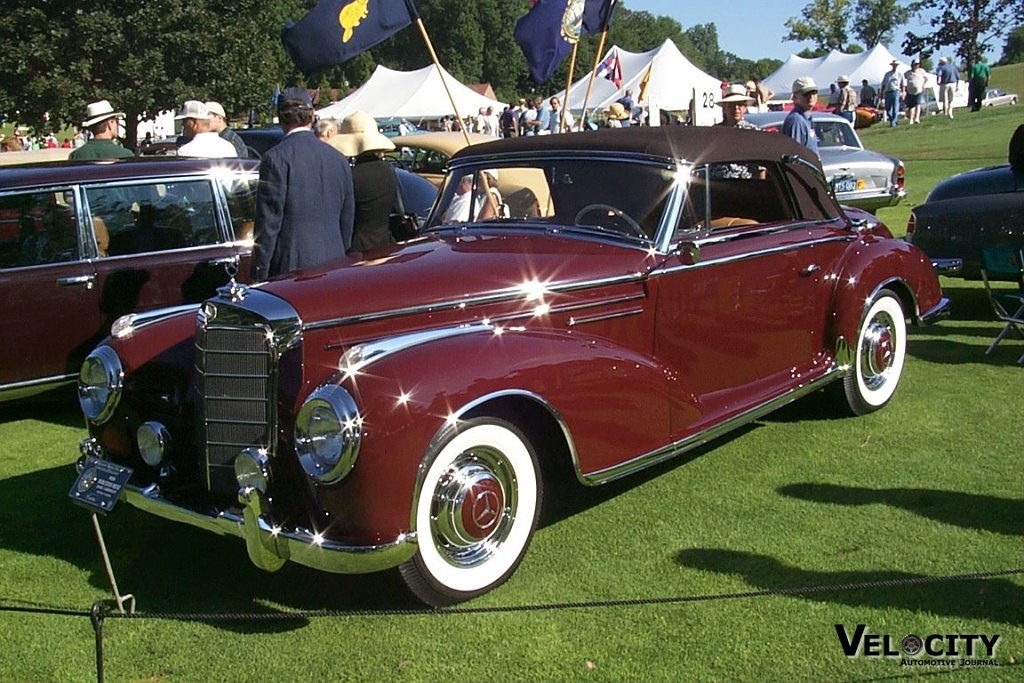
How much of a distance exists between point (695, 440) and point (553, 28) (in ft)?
16.8

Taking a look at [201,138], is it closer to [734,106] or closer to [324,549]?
[734,106]

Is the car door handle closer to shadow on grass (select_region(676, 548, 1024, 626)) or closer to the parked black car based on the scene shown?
shadow on grass (select_region(676, 548, 1024, 626))

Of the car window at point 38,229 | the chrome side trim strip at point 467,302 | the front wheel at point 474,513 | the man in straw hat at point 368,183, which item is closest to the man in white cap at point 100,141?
the car window at point 38,229

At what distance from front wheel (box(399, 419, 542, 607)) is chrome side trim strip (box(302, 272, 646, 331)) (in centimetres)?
57

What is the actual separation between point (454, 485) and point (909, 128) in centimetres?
2736

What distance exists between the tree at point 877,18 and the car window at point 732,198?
94098 millimetres

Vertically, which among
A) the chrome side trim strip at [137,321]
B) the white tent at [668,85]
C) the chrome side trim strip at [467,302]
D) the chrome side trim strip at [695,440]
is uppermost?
the white tent at [668,85]

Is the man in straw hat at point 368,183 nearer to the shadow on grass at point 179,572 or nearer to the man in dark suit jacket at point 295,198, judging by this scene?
the man in dark suit jacket at point 295,198

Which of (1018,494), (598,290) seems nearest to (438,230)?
(598,290)

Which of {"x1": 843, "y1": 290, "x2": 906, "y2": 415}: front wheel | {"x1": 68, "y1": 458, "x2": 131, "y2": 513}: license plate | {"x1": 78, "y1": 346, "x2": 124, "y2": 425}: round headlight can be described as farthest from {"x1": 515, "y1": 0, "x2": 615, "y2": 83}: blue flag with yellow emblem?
{"x1": 68, "y1": 458, "x2": 131, "y2": 513}: license plate

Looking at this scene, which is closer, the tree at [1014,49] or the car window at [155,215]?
the car window at [155,215]

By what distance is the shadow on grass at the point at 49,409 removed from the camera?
21.2ft

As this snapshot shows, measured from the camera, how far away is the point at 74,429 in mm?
6457

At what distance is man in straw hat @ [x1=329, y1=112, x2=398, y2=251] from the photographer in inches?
267
